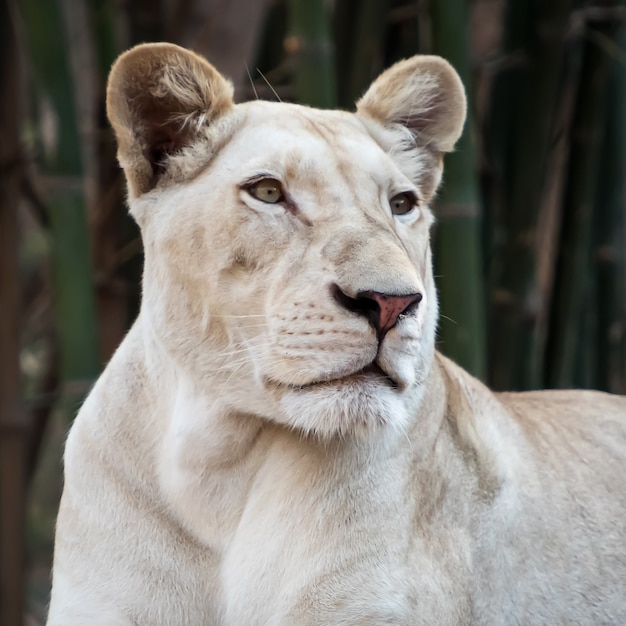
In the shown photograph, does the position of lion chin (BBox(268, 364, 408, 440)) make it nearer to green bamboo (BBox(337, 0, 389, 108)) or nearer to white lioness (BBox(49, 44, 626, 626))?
white lioness (BBox(49, 44, 626, 626))

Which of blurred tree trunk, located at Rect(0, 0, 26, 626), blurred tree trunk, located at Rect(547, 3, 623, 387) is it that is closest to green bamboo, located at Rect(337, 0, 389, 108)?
blurred tree trunk, located at Rect(547, 3, 623, 387)

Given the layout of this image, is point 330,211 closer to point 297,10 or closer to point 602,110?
point 297,10

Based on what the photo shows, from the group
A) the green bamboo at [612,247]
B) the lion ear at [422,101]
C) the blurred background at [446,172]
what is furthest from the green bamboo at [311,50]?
the green bamboo at [612,247]

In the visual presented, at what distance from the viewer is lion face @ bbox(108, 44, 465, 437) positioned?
8.49 feet

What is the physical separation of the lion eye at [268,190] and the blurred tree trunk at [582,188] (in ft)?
8.92

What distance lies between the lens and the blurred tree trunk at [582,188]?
523 cm

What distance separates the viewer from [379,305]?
2520 millimetres

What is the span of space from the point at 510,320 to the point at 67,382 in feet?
6.34

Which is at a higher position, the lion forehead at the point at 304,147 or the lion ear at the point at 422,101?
the lion ear at the point at 422,101

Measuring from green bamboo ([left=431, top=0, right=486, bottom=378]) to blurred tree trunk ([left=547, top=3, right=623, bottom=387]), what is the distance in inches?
40.6

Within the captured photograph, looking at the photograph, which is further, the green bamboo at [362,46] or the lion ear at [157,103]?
the green bamboo at [362,46]

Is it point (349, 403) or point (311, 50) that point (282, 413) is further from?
point (311, 50)

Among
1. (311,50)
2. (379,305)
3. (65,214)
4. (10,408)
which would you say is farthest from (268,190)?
(10,408)

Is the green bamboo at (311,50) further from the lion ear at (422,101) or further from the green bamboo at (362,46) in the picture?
the green bamboo at (362,46)
